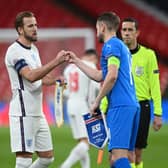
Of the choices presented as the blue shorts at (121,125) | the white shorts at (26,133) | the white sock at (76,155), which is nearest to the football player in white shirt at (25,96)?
the white shorts at (26,133)

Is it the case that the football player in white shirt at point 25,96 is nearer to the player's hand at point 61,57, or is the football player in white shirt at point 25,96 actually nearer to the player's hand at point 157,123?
the player's hand at point 61,57

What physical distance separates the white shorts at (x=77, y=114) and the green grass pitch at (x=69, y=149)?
58cm

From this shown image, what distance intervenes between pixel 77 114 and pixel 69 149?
2.61m

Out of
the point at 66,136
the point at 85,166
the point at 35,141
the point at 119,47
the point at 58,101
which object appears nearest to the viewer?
the point at 119,47

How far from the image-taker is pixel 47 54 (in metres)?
22.0

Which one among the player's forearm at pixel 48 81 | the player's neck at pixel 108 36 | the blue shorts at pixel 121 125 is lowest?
the blue shorts at pixel 121 125

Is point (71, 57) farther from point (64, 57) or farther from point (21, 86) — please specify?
point (21, 86)

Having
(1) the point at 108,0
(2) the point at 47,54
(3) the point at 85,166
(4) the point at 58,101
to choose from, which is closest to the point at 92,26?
(1) the point at 108,0

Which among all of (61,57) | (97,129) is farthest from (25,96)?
(97,129)

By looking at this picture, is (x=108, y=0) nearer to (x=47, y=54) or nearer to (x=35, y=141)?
(x=47, y=54)

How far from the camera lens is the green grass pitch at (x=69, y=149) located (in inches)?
460

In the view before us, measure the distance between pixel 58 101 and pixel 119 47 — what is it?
56.4 inches

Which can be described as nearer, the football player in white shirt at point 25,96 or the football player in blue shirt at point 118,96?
the football player in blue shirt at point 118,96

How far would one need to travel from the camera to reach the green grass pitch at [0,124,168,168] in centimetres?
1169
